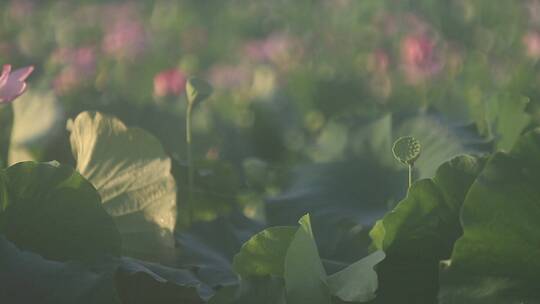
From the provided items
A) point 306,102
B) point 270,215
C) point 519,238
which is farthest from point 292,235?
point 306,102

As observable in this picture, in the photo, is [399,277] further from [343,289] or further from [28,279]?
[28,279]

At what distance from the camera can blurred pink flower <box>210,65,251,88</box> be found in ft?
11.8

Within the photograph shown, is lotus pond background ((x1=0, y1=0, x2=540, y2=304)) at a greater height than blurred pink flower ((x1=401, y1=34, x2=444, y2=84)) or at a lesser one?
greater

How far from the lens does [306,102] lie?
2.45 m

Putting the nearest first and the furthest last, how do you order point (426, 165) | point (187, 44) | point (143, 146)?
point (143, 146) → point (426, 165) → point (187, 44)

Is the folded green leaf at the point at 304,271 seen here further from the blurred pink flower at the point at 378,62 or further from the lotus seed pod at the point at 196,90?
the blurred pink flower at the point at 378,62

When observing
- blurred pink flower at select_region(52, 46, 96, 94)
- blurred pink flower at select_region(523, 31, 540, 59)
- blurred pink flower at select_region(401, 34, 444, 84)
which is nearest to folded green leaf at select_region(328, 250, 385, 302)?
blurred pink flower at select_region(401, 34, 444, 84)

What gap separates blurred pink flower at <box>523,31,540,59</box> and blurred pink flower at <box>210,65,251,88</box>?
975mm

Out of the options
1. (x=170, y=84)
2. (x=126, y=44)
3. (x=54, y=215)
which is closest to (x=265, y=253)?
(x=54, y=215)

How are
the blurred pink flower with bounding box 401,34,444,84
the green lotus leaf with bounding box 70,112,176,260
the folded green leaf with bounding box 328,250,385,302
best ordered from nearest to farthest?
the folded green leaf with bounding box 328,250,385,302 → the green lotus leaf with bounding box 70,112,176,260 → the blurred pink flower with bounding box 401,34,444,84

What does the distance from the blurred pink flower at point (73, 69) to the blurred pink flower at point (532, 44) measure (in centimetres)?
132

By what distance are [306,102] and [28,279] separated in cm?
175

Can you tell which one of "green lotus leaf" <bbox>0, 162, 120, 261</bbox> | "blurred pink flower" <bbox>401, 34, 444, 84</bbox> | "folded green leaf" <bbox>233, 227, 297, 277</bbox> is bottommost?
"blurred pink flower" <bbox>401, 34, 444, 84</bbox>

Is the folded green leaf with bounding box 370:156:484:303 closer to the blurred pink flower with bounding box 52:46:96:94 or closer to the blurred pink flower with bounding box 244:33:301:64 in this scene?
the blurred pink flower with bounding box 52:46:96:94
